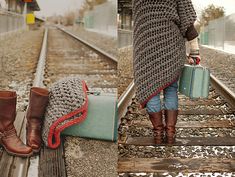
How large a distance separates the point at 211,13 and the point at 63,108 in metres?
0.87

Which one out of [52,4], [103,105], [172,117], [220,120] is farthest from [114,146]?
[52,4]

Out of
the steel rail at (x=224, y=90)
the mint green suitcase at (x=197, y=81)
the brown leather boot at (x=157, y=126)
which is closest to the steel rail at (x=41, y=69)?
the brown leather boot at (x=157, y=126)

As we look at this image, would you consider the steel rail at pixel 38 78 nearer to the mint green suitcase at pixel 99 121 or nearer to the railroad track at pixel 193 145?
the mint green suitcase at pixel 99 121

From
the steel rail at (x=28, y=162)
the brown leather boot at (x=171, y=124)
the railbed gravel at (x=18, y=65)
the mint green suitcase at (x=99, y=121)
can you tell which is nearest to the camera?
the steel rail at (x=28, y=162)

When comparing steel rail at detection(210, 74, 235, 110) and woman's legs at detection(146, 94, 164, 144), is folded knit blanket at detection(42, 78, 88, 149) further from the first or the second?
steel rail at detection(210, 74, 235, 110)

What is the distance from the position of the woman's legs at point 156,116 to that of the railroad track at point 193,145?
0.16ft

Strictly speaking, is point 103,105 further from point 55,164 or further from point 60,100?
point 55,164

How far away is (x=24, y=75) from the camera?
1.82 meters

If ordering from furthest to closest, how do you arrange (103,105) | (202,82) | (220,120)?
(103,105)
(220,120)
(202,82)

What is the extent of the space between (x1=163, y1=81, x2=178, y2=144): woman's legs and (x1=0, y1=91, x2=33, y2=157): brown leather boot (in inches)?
26.9

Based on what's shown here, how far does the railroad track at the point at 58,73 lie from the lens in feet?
5.35

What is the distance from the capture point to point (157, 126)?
1.83 meters

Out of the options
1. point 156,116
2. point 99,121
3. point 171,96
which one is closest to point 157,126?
point 156,116

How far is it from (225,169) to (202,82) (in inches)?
17.2
